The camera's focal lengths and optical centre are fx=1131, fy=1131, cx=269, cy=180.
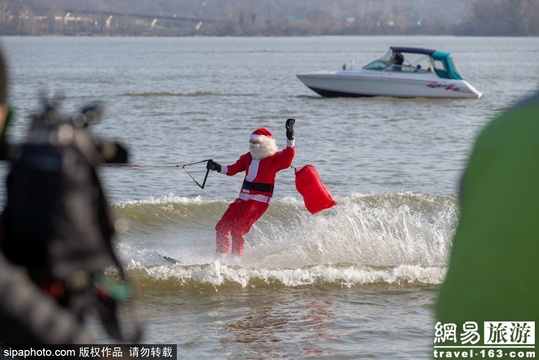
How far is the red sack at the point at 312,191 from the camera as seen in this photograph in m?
10.7

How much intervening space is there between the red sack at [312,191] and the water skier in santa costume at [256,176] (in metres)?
0.48

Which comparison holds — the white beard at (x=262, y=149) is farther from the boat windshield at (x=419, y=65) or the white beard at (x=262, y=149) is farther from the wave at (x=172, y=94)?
the wave at (x=172, y=94)

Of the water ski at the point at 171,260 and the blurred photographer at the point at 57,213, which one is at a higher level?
the blurred photographer at the point at 57,213

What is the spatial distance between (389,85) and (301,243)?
74.3ft

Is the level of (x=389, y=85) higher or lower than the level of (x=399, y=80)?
lower

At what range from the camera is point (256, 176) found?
10.2m

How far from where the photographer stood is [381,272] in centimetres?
1049

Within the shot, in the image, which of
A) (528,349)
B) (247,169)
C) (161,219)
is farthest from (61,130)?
(161,219)

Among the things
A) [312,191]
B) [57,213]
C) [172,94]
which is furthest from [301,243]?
[172,94]

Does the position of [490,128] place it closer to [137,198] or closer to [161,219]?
[161,219]

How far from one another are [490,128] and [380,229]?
11.2 meters

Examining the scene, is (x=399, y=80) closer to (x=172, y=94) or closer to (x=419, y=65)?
(x=419, y=65)

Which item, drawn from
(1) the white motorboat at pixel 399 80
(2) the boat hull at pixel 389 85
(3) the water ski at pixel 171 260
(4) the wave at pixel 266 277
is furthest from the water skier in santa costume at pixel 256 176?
(2) the boat hull at pixel 389 85

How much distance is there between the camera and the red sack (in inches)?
421
